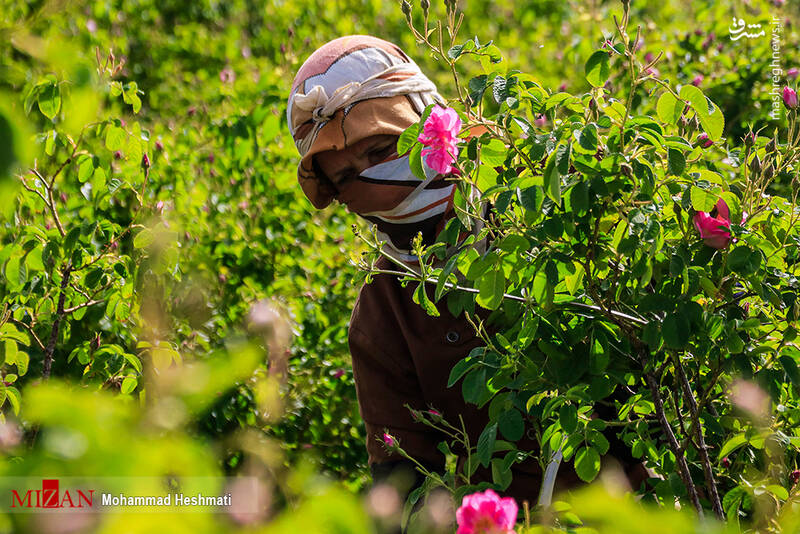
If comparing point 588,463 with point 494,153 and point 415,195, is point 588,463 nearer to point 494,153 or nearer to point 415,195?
point 494,153

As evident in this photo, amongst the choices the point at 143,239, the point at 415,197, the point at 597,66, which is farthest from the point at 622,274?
the point at 143,239

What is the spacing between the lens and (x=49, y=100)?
1.66 m

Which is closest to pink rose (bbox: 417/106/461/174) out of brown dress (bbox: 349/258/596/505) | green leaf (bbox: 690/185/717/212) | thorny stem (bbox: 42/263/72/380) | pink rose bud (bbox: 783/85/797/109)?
green leaf (bbox: 690/185/717/212)

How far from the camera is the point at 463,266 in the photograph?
50.2 inches

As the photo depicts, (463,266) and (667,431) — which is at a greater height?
(463,266)

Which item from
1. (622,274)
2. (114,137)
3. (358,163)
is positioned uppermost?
(114,137)

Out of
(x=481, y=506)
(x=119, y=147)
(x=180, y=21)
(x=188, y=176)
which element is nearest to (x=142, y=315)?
(x=119, y=147)

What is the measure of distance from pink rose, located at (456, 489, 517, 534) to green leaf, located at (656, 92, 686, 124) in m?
0.66

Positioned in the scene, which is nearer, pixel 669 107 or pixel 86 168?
pixel 669 107

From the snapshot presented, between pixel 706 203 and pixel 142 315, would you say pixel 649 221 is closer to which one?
pixel 706 203

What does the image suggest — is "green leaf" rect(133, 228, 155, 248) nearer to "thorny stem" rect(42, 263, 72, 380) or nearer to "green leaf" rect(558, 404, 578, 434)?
"thorny stem" rect(42, 263, 72, 380)

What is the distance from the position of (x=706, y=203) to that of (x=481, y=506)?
1.98 ft

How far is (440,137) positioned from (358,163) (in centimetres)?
69

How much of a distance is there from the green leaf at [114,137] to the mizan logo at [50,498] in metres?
1.56
